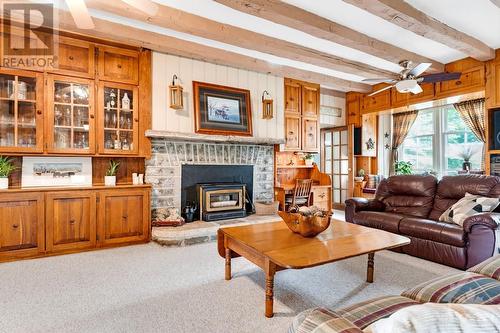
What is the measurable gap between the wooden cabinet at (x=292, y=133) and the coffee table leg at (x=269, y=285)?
3.86 meters

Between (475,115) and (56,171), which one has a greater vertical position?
(475,115)

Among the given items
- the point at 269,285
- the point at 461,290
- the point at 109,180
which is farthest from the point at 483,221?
the point at 109,180

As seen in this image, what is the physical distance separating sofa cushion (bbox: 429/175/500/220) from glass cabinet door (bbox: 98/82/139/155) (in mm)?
A: 4369

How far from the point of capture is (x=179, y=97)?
4.24m

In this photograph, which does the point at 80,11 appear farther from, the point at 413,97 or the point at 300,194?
the point at 413,97

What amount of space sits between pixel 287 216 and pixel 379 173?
210 inches

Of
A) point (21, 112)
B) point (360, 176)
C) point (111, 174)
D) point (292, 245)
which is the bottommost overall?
point (292, 245)

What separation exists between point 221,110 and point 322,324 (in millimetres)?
4207

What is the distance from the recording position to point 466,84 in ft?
16.0

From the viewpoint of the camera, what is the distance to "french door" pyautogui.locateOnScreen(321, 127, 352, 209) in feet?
23.0

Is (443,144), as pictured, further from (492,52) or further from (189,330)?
(189,330)

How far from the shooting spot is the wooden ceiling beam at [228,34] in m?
3.08

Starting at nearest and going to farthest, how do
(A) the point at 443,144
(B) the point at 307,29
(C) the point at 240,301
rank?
(C) the point at 240,301 < (B) the point at 307,29 < (A) the point at 443,144

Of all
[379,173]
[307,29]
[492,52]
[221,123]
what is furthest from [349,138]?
[307,29]
